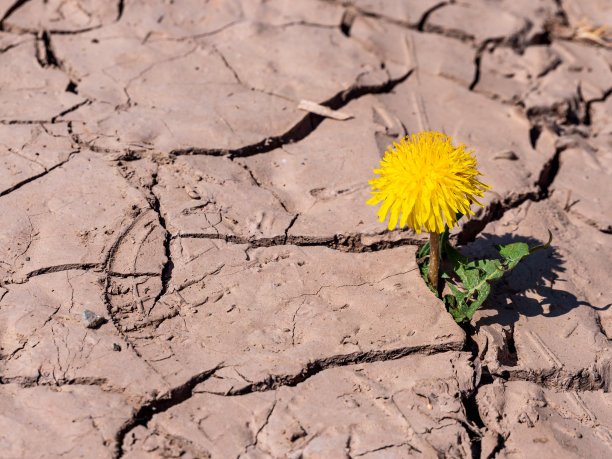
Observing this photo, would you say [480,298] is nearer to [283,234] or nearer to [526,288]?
[526,288]

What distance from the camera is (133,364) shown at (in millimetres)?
2297

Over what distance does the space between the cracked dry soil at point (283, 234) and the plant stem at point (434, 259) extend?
9 centimetres

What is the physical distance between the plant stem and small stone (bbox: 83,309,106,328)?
1.30 m

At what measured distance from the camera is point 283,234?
2881 millimetres

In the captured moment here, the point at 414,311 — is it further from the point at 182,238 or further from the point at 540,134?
the point at 540,134

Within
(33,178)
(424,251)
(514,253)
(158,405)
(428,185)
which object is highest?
(428,185)

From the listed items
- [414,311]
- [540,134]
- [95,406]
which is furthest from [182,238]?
[540,134]

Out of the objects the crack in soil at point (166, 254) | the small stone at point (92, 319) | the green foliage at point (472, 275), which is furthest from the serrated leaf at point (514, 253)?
the small stone at point (92, 319)

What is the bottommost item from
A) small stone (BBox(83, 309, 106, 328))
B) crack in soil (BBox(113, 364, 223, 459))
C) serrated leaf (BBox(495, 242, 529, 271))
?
crack in soil (BBox(113, 364, 223, 459))

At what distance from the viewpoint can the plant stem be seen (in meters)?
2.58

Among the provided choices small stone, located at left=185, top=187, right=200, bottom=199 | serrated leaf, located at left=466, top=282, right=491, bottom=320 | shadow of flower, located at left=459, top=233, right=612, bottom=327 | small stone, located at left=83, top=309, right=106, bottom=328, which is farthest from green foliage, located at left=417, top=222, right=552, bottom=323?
small stone, located at left=83, top=309, right=106, bottom=328

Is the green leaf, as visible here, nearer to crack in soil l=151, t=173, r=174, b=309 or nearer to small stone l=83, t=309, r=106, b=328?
crack in soil l=151, t=173, r=174, b=309

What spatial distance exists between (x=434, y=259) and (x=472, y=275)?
0.16 metres

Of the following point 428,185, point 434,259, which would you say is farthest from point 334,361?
point 428,185
